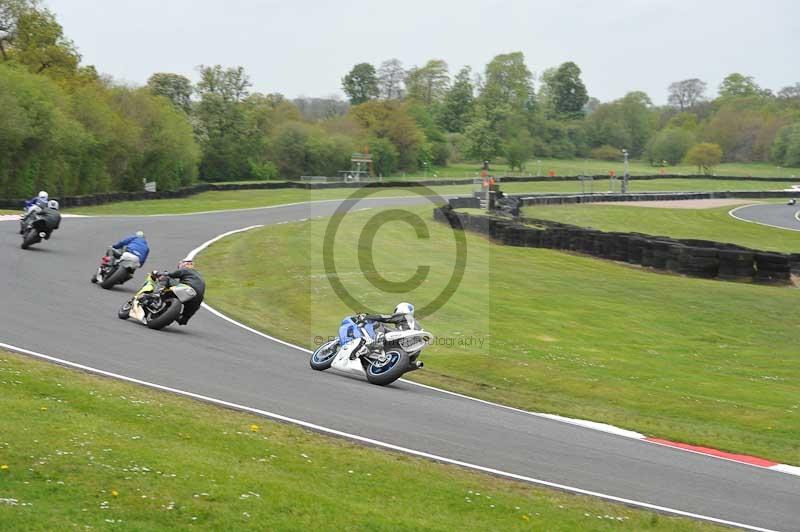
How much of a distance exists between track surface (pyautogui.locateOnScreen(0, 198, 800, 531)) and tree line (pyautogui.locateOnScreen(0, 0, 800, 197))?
122 feet

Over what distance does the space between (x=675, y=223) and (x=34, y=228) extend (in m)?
38.9

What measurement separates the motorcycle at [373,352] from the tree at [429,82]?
169 meters

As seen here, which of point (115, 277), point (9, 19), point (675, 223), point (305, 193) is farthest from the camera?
point (305, 193)

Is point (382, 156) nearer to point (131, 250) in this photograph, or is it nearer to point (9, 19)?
Result: point (9, 19)

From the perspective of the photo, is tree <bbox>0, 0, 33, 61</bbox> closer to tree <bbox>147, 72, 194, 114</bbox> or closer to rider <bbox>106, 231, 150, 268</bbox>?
tree <bbox>147, 72, 194, 114</bbox>

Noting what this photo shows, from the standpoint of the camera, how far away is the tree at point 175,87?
353 ft

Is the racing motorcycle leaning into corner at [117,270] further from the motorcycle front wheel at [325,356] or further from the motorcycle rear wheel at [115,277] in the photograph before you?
the motorcycle front wheel at [325,356]

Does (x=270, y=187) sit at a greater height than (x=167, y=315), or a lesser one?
greater

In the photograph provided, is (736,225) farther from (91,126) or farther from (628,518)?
(628,518)

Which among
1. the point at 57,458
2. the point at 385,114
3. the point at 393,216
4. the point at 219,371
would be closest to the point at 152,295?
the point at 219,371

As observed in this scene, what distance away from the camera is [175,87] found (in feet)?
355

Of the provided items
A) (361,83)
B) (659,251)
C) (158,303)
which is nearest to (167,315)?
(158,303)

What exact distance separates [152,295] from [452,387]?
582cm

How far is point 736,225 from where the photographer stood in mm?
55875
